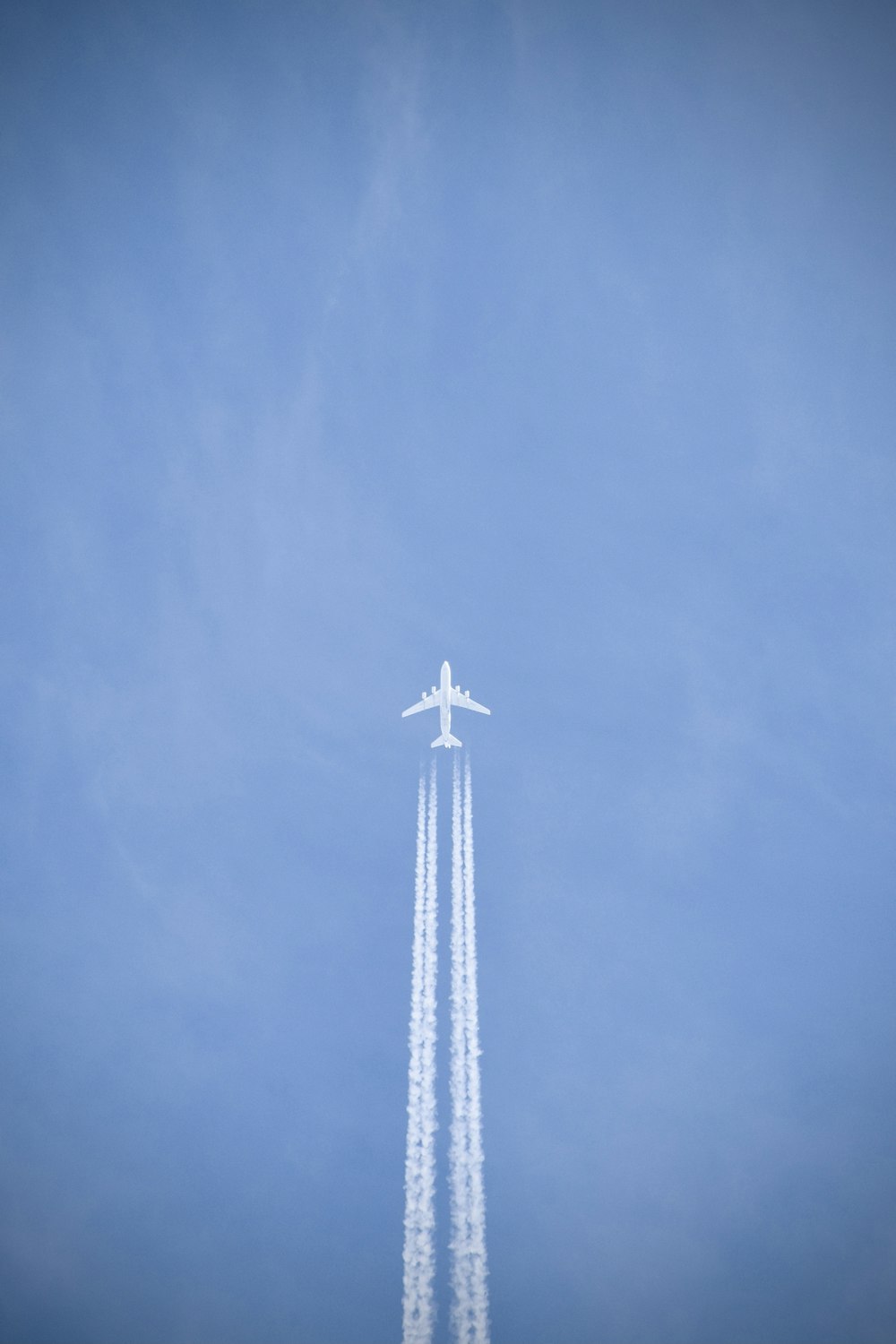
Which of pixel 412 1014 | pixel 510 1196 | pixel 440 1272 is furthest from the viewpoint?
pixel 412 1014

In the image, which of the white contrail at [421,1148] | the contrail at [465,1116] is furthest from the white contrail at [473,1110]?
the white contrail at [421,1148]

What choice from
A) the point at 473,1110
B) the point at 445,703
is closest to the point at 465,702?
the point at 445,703

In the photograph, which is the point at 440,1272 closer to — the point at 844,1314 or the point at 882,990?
the point at 844,1314

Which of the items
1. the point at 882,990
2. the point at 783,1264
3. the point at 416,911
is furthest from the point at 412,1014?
the point at 882,990

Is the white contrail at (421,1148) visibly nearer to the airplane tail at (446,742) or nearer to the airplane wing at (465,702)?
the airplane tail at (446,742)

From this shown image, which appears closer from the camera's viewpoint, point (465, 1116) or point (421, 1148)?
point (421, 1148)

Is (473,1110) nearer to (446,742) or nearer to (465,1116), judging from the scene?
(465,1116)
